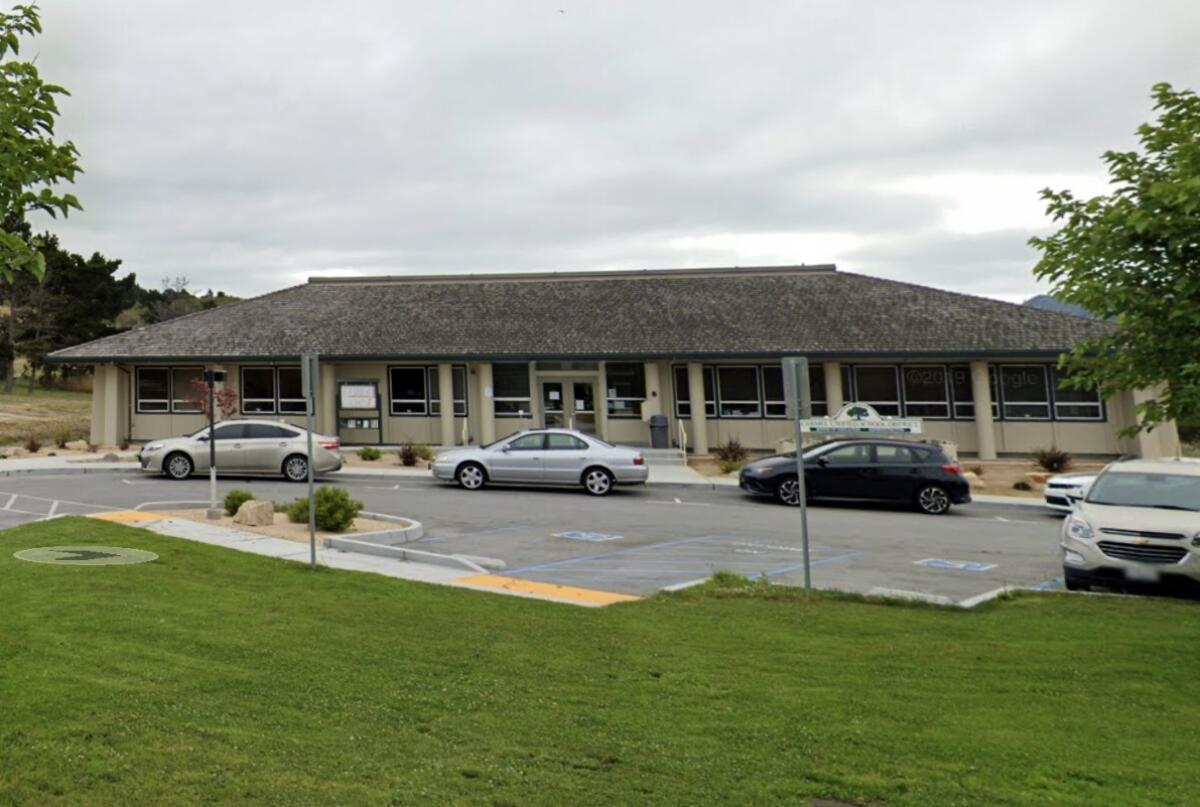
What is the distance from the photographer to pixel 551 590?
9.46 metres

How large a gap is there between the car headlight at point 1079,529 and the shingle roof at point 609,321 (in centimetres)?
1626

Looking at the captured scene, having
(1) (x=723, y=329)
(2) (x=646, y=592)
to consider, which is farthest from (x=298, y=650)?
(1) (x=723, y=329)

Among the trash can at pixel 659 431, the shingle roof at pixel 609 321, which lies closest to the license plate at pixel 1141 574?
the shingle roof at pixel 609 321

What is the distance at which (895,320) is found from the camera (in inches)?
1102

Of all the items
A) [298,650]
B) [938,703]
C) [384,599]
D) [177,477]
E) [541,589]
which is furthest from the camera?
[177,477]

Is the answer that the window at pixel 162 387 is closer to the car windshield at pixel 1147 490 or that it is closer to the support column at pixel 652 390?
the support column at pixel 652 390

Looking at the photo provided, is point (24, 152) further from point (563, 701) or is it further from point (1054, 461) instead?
point (1054, 461)

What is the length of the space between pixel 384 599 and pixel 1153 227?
24.9ft

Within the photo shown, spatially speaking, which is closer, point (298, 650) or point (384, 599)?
point (298, 650)

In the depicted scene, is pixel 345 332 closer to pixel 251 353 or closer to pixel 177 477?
pixel 251 353

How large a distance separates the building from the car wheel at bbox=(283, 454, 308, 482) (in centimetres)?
726

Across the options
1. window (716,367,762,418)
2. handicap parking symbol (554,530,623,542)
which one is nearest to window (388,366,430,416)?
window (716,367,762,418)

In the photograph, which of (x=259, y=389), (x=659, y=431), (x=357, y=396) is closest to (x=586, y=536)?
(x=659, y=431)

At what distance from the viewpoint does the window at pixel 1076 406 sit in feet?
84.9
